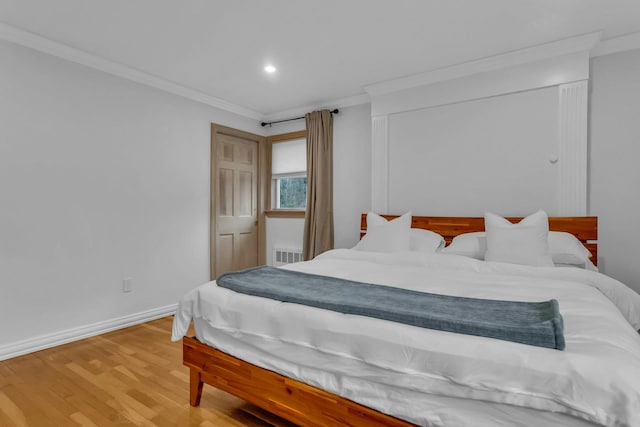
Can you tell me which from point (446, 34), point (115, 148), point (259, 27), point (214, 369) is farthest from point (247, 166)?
point (214, 369)

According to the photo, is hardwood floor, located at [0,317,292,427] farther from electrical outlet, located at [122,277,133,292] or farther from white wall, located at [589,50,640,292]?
white wall, located at [589,50,640,292]

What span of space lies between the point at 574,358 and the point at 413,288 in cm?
92

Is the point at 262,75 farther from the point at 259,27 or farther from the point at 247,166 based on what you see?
the point at 247,166

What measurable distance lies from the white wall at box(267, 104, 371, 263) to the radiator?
0.65 metres

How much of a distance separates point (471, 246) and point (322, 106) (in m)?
2.59

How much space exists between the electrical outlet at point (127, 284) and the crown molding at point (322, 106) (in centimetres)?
275

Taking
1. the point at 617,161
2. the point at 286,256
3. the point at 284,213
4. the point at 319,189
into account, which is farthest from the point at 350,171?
the point at 617,161

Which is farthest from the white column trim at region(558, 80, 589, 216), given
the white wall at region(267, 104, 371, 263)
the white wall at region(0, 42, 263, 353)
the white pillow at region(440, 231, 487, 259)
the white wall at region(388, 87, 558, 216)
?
the white wall at region(0, 42, 263, 353)

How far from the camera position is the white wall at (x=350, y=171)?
13.5 ft

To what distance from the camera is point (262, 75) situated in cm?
352

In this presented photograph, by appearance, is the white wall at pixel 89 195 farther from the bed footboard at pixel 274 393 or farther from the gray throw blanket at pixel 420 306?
the gray throw blanket at pixel 420 306

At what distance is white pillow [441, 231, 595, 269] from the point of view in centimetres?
251

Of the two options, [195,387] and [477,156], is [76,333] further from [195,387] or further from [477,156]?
[477,156]

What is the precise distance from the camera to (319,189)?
4.34 meters
